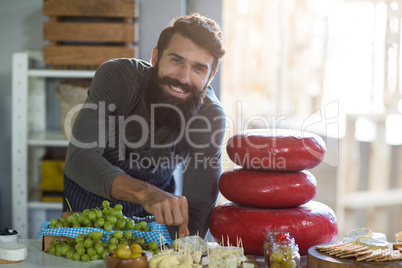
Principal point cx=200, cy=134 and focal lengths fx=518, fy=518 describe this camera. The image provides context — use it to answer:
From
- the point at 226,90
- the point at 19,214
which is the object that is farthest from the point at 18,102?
the point at 226,90

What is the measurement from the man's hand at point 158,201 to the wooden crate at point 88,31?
0.95 m

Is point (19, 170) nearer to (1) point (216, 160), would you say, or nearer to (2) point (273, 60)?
(1) point (216, 160)

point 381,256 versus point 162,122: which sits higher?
point 162,122

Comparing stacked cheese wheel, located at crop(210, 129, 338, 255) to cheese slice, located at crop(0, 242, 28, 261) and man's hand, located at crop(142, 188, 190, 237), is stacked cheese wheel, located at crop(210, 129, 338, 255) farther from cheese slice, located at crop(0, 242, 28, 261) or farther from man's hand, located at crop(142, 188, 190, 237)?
cheese slice, located at crop(0, 242, 28, 261)

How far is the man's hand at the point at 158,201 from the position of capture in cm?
166

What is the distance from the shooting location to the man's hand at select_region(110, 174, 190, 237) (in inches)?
65.4

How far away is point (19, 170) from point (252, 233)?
1.50 m

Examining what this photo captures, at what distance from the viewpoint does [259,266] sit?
1.58m

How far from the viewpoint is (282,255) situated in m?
1.40

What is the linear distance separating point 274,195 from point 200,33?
2.60 feet

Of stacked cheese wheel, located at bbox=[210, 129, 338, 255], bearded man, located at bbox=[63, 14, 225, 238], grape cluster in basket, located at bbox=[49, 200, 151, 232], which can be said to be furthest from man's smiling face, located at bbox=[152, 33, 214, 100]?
grape cluster in basket, located at bbox=[49, 200, 151, 232]

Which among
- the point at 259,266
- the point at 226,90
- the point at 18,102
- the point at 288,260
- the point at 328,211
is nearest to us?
the point at 288,260

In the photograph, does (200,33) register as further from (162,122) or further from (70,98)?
(70,98)

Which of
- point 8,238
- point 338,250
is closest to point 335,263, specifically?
point 338,250
